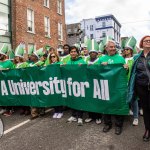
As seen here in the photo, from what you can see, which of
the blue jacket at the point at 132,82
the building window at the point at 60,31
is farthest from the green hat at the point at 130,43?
the building window at the point at 60,31

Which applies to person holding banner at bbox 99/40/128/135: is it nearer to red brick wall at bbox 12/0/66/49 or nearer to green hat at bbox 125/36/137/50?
green hat at bbox 125/36/137/50

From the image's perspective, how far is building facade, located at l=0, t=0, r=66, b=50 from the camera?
21.8 metres

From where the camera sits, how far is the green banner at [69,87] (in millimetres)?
6117

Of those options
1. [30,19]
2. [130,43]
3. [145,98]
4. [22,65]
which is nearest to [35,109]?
[22,65]

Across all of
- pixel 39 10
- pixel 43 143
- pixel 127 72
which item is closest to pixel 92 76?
pixel 127 72

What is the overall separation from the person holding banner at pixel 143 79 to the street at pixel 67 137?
0.45 meters

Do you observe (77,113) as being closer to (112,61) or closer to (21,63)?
(112,61)

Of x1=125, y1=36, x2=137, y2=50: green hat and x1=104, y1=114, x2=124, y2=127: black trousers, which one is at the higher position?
x1=125, y1=36, x2=137, y2=50: green hat

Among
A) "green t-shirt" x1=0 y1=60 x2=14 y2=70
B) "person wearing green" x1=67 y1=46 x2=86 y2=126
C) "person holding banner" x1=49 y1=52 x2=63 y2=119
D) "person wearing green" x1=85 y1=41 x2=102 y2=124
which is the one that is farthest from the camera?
"green t-shirt" x1=0 y1=60 x2=14 y2=70

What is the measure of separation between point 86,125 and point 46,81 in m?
1.63

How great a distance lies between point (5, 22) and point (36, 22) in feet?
14.5

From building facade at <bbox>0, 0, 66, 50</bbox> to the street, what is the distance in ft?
51.8

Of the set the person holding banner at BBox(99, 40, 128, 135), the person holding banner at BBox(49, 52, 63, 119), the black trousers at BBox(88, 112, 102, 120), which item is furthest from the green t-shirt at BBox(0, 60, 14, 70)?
the person holding banner at BBox(99, 40, 128, 135)

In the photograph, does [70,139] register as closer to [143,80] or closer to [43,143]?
[43,143]
